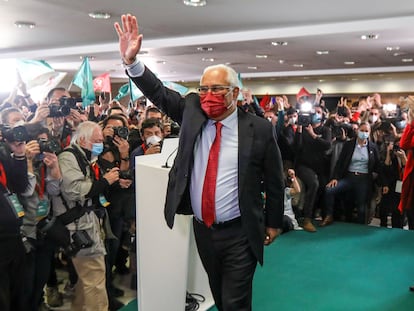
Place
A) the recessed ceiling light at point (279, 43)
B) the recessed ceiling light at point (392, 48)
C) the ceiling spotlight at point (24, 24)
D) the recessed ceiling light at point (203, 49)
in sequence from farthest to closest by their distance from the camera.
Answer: the recessed ceiling light at point (392, 48) < the recessed ceiling light at point (203, 49) < the recessed ceiling light at point (279, 43) < the ceiling spotlight at point (24, 24)

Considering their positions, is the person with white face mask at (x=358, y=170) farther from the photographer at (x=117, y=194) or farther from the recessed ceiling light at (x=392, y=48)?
the recessed ceiling light at (x=392, y=48)

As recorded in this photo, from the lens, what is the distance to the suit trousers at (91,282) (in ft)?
8.46

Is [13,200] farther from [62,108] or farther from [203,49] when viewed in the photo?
[203,49]

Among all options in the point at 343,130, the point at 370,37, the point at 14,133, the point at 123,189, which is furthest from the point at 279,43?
the point at 14,133

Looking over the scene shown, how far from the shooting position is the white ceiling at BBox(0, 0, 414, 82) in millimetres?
4773

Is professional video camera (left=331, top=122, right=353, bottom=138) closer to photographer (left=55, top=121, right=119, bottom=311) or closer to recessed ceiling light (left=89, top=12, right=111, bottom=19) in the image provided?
recessed ceiling light (left=89, top=12, right=111, bottom=19)

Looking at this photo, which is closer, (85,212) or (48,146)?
(48,146)

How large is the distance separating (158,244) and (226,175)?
2.91 ft

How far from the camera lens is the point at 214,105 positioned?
194 centimetres

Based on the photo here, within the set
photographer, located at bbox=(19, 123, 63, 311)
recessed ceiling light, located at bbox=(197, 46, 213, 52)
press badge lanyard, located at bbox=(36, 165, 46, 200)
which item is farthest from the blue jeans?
press badge lanyard, located at bbox=(36, 165, 46, 200)

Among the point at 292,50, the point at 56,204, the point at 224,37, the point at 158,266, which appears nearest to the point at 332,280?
the point at 158,266

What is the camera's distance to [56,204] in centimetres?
254

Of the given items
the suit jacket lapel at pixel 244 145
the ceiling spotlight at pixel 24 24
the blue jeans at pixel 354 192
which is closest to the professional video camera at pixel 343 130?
the blue jeans at pixel 354 192

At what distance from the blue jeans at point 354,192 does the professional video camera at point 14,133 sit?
3.96 metres
